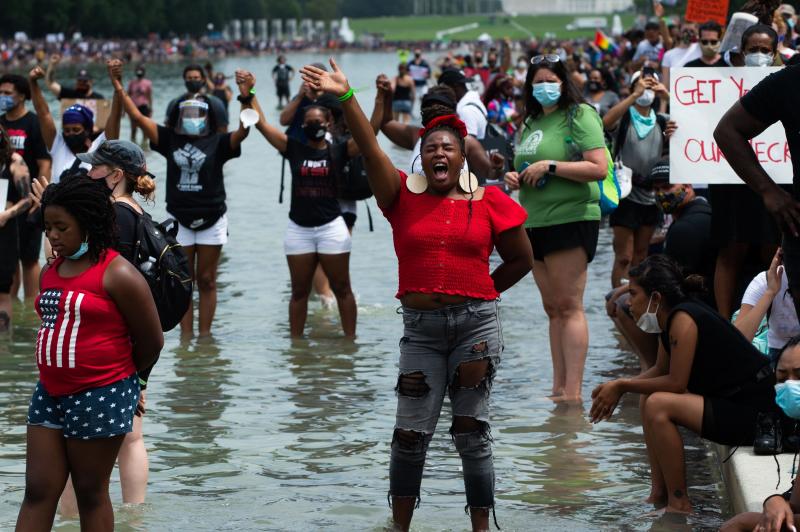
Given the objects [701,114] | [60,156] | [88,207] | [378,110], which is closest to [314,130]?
[378,110]

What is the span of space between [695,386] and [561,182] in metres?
2.29

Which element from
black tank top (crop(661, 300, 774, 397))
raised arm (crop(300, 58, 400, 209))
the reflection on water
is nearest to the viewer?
raised arm (crop(300, 58, 400, 209))

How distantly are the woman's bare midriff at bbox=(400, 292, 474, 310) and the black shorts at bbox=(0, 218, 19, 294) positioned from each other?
5313mm

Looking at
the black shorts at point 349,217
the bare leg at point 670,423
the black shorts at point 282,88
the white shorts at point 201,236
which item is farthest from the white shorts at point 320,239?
the black shorts at point 282,88

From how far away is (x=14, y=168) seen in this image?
1073 centimetres

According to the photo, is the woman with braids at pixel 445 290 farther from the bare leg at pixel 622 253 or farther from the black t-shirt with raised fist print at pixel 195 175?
the bare leg at pixel 622 253

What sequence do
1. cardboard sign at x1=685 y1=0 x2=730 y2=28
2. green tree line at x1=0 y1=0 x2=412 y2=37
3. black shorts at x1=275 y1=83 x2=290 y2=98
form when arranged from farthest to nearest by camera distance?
green tree line at x1=0 y1=0 x2=412 y2=37 < black shorts at x1=275 y1=83 x2=290 y2=98 < cardboard sign at x1=685 y1=0 x2=730 y2=28

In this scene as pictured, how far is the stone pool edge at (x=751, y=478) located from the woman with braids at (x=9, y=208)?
526cm

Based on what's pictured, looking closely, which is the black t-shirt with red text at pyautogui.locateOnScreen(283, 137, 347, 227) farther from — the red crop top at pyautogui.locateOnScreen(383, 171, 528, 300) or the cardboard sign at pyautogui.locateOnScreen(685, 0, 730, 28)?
the cardboard sign at pyautogui.locateOnScreen(685, 0, 730, 28)

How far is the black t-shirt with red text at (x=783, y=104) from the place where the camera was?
5.33 m

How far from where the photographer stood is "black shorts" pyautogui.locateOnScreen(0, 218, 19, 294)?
36.2ft

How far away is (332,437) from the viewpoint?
8844mm

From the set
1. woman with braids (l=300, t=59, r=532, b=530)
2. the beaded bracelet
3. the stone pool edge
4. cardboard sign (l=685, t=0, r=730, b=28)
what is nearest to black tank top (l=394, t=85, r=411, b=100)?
cardboard sign (l=685, t=0, r=730, b=28)

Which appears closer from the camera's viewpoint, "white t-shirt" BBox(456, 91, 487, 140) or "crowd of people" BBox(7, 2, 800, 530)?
"crowd of people" BBox(7, 2, 800, 530)
